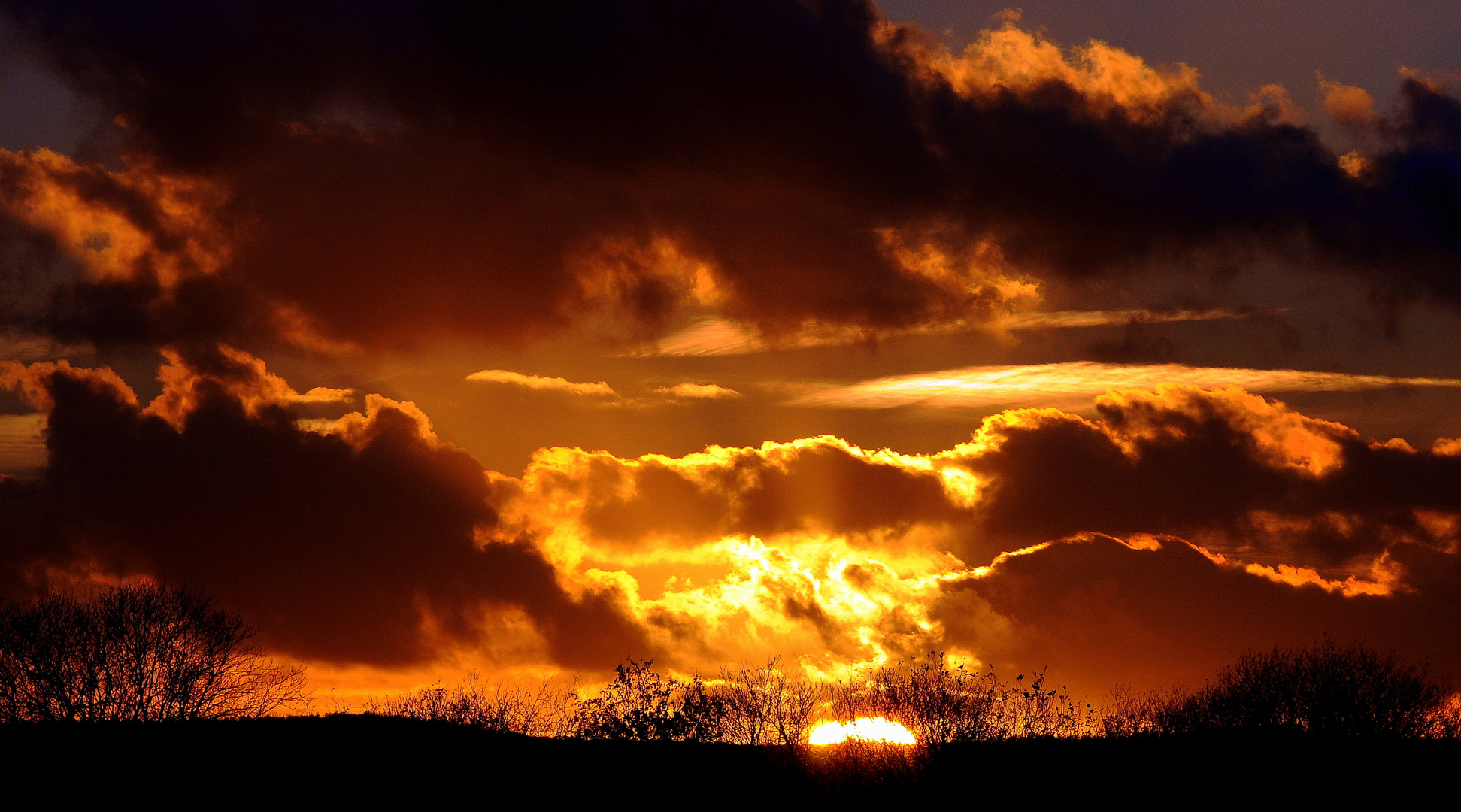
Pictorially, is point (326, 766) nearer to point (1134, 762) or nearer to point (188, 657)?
point (188, 657)

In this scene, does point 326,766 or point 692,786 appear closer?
point 326,766

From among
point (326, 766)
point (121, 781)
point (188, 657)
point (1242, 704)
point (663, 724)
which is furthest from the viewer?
point (1242, 704)

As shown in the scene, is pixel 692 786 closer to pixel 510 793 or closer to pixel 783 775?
pixel 783 775

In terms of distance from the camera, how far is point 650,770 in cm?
5344

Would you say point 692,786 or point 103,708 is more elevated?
point 103,708

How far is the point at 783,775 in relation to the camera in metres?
52.9

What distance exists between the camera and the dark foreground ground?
150ft

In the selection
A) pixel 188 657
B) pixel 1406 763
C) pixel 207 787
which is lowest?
pixel 1406 763

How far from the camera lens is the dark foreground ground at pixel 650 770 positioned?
45.6 meters

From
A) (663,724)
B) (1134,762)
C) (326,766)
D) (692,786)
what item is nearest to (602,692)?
(663,724)

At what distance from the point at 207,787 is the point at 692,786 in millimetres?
20882

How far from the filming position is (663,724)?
65.8 meters

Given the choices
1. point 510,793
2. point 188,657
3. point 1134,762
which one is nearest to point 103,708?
point 188,657

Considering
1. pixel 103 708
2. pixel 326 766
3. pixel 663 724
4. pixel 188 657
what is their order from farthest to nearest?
pixel 663 724 → pixel 188 657 → pixel 103 708 → pixel 326 766
